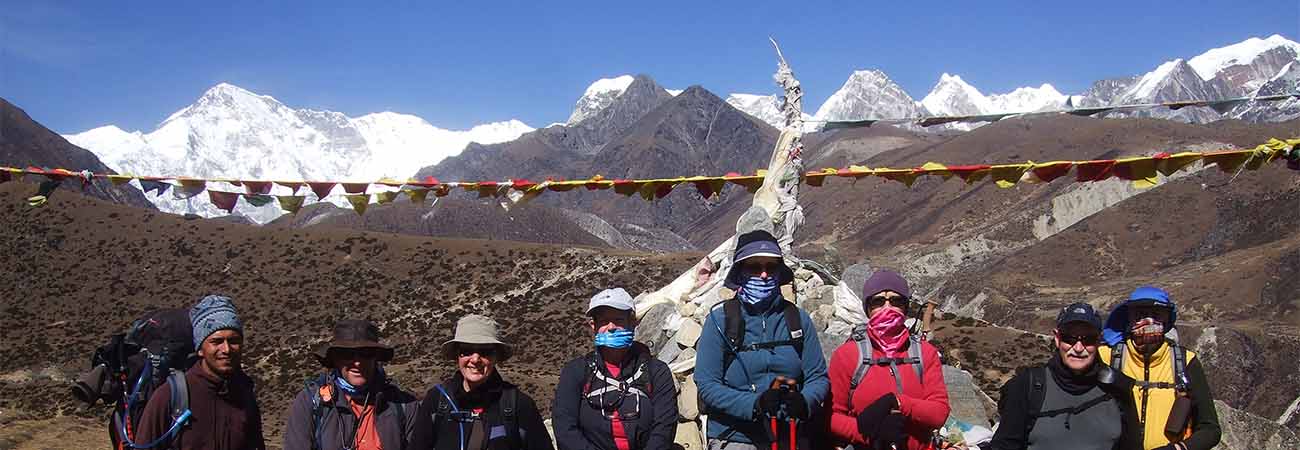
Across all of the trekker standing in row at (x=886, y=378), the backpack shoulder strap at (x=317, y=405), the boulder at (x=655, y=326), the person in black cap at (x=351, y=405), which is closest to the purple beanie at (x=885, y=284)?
the trekker standing in row at (x=886, y=378)

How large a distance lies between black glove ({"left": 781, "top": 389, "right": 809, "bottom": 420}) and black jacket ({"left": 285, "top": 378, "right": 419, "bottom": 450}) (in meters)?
1.93

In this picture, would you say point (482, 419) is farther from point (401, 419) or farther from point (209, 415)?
point (209, 415)

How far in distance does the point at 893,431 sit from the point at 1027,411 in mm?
682

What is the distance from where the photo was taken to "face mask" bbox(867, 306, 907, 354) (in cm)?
480

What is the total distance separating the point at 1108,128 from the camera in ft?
422

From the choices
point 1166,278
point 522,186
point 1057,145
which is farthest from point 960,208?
point 522,186

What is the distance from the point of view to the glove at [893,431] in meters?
4.48

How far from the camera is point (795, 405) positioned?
14.8 ft

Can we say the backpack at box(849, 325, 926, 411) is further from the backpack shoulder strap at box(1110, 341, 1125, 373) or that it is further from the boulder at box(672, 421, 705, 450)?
the boulder at box(672, 421, 705, 450)

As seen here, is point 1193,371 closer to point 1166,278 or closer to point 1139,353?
point 1139,353

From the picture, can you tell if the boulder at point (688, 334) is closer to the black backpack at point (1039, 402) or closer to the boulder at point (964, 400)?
the boulder at point (964, 400)

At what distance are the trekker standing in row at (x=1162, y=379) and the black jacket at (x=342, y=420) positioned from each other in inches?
148

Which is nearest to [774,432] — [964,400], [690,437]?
[690,437]

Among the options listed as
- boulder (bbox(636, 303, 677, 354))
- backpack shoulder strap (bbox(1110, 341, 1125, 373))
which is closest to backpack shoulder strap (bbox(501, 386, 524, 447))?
backpack shoulder strap (bbox(1110, 341, 1125, 373))
